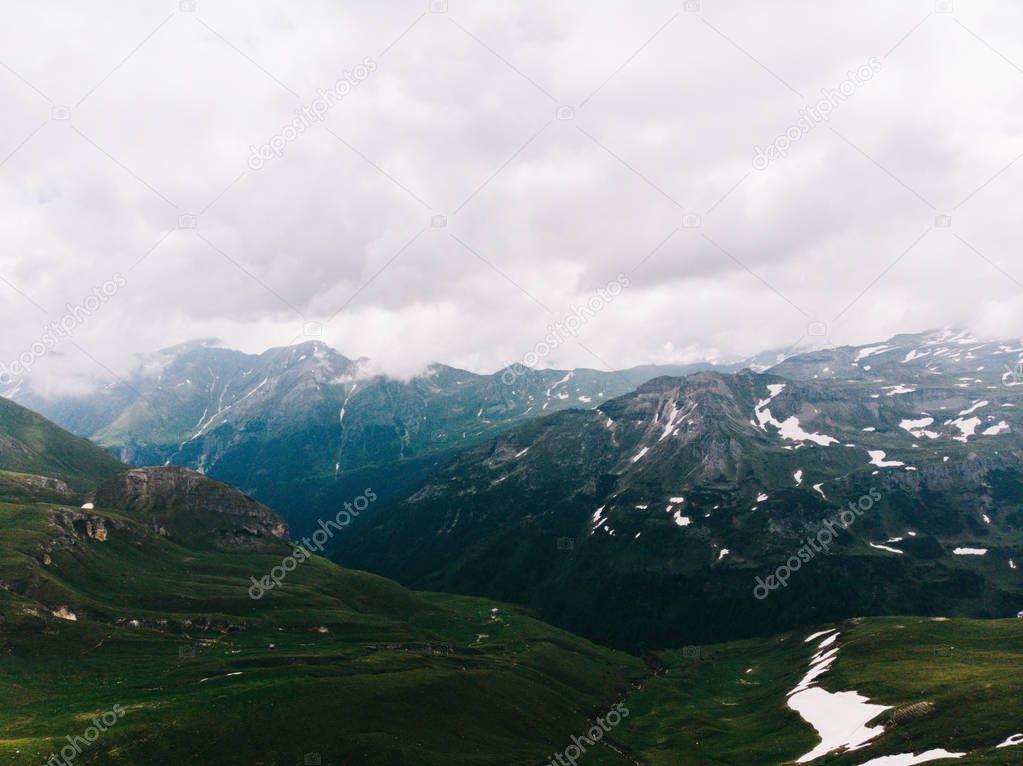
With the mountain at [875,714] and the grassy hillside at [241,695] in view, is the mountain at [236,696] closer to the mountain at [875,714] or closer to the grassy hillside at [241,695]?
the grassy hillside at [241,695]

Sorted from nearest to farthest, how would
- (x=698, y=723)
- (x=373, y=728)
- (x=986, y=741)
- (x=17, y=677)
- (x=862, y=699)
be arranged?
1. (x=986, y=741)
2. (x=373, y=728)
3. (x=17, y=677)
4. (x=862, y=699)
5. (x=698, y=723)

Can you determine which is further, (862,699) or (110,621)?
(110,621)

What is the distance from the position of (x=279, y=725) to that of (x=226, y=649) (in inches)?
2762

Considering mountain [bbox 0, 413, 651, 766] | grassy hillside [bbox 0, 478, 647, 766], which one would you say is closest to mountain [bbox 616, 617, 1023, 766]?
mountain [bbox 0, 413, 651, 766]

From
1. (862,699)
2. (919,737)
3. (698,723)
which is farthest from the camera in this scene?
(698,723)

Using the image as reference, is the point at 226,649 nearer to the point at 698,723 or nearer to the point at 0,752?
the point at 0,752


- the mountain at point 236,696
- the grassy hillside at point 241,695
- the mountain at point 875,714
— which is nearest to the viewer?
the mountain at point 236,696

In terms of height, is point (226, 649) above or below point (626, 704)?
above

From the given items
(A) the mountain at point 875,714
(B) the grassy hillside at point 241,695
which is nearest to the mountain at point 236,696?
(B) the grassy hillside at point 241,695

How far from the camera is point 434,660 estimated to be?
596 ft

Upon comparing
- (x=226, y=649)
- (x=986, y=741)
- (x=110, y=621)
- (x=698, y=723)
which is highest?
(x=110, y=621)

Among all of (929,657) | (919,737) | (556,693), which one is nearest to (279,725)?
(556,693)

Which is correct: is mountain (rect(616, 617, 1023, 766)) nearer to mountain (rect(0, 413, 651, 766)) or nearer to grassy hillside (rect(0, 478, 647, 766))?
mountain (rect(0, 413, 651, 766))

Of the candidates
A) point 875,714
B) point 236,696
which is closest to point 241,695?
point 236,696
